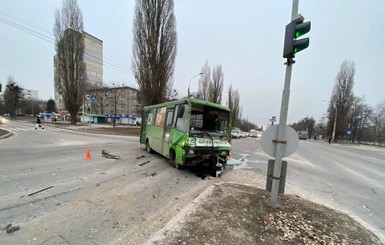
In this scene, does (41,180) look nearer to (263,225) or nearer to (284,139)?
(263,225)

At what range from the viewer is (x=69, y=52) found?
30734 millimetres

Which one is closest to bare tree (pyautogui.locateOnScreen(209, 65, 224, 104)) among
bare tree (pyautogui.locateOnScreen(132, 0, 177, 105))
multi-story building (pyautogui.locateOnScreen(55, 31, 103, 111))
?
bare tree (pyautogui.locateOnScreen(132, 0, 177, 105))

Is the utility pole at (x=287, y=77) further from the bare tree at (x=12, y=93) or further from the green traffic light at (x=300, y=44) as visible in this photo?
the bare tree at (x=12, y=93)

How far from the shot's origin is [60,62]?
101 ft

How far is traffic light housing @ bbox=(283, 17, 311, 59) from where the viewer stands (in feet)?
11.9

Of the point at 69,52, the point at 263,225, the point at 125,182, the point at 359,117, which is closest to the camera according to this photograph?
the point at 263,225

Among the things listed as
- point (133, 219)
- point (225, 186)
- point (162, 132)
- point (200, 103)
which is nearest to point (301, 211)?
point (225, 186)

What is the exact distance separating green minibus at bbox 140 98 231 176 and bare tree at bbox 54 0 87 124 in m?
29.7

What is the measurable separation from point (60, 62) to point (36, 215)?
114 feet

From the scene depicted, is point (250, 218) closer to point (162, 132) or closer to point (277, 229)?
point (277, 229)

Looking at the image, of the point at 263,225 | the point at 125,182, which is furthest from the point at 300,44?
the point at 125,182

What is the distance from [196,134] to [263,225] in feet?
14.0

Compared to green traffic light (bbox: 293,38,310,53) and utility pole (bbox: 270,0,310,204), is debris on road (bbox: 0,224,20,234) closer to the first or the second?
utility pole (bbox: 270,0,310,204)

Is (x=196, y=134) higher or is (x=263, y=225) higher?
(x=196, y=134)
